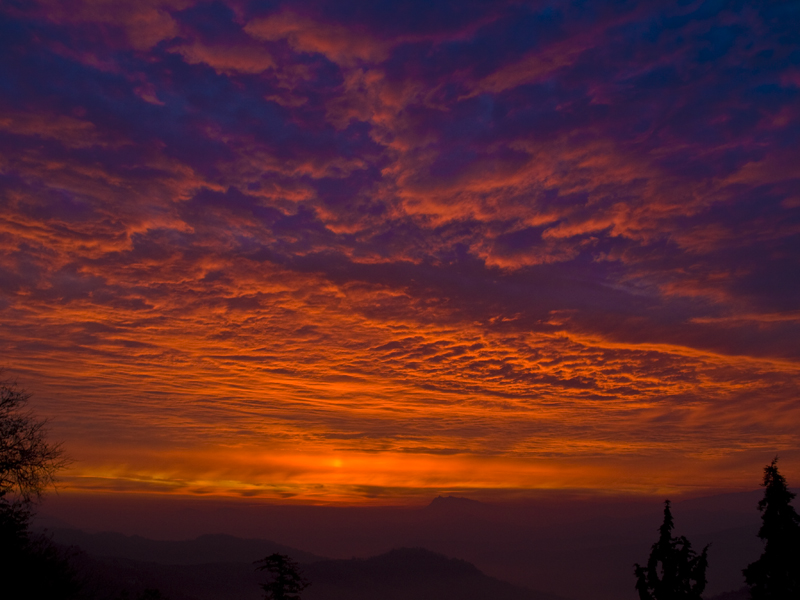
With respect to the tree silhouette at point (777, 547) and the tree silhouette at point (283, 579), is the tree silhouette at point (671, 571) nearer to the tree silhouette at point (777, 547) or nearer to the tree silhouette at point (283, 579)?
the tree silhouette at point (777, 547)

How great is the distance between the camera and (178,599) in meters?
→ 185

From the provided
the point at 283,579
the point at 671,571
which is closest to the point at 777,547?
the point at 671,571

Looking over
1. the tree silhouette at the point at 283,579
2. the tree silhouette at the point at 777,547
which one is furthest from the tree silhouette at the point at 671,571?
the tree silhouette at the point at 283,579

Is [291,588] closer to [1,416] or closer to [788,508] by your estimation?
[1,416]

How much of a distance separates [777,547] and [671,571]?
28.8ft

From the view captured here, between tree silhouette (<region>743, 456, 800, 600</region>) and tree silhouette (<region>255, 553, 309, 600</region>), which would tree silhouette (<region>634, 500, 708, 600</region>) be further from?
tree silhouette (<region>255, 553, 309, 600</region>)

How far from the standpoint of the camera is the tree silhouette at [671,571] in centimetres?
2561

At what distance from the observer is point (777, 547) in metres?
30.0

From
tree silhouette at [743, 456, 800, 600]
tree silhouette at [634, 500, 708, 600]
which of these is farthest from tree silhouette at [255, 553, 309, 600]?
tree silhouette at [743, 456, 800, 600]

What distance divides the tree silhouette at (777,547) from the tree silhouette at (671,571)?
22.9 ft

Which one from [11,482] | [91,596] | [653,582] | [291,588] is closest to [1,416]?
[11,482]

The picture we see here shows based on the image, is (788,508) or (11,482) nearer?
(11,482)

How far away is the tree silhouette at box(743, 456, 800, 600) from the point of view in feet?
96.7

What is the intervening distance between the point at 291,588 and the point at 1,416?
24135mm
